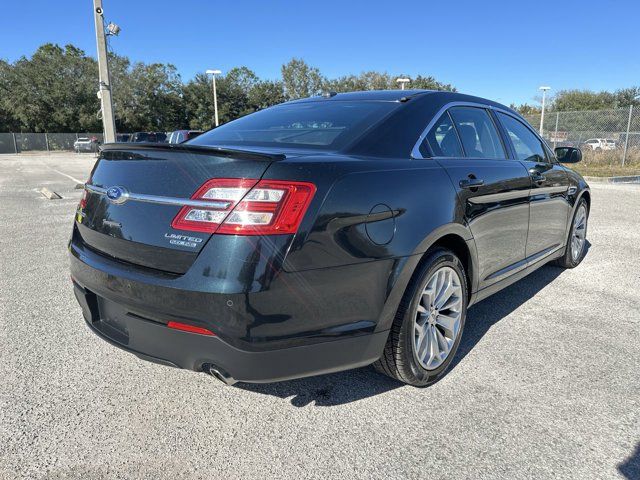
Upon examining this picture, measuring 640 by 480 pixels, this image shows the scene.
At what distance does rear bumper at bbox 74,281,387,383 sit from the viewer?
1921 mm

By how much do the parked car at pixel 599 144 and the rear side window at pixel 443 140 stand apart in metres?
19.7

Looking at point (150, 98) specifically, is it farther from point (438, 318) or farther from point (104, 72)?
point (438, 318)

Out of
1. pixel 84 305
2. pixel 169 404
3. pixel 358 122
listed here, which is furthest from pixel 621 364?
pixel 84 305

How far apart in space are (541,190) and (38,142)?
1944 inches

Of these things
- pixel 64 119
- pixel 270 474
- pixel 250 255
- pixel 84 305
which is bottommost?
pixel 270 474

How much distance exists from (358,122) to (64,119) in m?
53.4

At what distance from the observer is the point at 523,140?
156 inches

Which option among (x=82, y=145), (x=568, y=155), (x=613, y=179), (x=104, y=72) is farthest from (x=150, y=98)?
(x=568, y=155)

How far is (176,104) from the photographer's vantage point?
179ft

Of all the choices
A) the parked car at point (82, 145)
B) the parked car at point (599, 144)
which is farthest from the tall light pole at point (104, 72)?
the parked car at point (82, 145)

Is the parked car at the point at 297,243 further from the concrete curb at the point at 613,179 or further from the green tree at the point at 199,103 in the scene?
the green tree at the point at 199,103

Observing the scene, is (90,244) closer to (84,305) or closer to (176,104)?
(84,305)

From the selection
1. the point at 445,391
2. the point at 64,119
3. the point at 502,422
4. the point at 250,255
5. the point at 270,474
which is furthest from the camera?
the point at 64,119

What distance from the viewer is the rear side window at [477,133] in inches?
123
